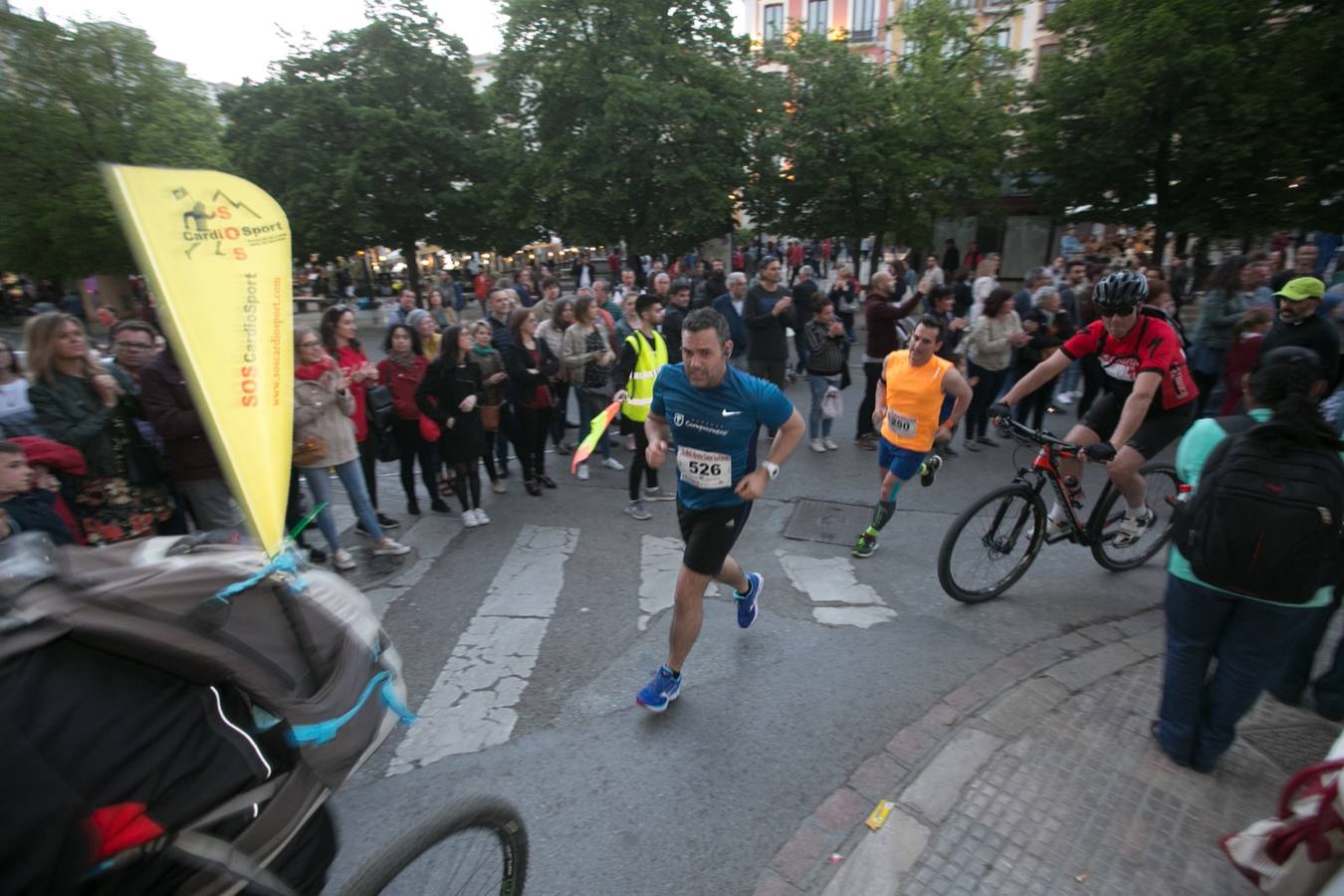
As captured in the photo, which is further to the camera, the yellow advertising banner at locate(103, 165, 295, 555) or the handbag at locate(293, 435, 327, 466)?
the handbag at locate(293, 435, 327, 466)

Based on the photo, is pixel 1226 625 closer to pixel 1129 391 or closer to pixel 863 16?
pixel 1129 391

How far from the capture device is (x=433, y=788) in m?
3.14

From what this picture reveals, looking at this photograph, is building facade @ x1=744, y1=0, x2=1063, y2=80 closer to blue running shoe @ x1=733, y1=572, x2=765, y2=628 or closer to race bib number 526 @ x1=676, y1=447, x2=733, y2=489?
blue running shoe @ x1=733, y1=572, x2=765, y2=628

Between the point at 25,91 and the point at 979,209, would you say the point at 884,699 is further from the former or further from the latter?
the point at 25,91

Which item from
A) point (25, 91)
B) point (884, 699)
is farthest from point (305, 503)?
point (25, 91)

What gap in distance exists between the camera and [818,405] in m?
7.83

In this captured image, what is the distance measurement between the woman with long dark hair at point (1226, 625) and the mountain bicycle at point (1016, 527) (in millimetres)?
1451

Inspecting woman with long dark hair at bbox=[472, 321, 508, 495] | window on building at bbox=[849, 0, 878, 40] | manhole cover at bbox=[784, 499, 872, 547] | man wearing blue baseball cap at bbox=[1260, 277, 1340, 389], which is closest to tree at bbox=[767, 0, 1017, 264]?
man wearing blue baseball cap at bbox=[1260, 277, 1340, 389]

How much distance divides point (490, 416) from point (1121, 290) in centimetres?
489

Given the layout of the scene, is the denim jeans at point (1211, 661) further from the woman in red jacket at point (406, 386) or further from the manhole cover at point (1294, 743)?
the woman in red jacket at point (406, 386)

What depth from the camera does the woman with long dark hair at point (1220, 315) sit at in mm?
7273

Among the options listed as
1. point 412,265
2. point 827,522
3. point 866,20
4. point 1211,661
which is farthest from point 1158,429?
point 866,20

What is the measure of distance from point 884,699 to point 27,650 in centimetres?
341

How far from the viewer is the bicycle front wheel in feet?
14.7
